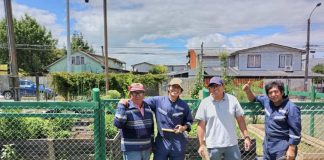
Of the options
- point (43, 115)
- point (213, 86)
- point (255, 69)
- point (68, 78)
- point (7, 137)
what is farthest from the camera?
point (255, 69)

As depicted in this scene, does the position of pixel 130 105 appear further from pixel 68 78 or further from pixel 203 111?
pixel 68 78

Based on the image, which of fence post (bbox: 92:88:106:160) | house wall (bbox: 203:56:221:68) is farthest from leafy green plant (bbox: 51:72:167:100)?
fence post (bbox: 92:88:106:160)

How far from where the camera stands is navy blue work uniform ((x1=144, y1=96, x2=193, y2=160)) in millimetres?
3426

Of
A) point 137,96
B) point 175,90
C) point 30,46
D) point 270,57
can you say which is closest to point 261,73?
point 270,57

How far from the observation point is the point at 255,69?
36094mm

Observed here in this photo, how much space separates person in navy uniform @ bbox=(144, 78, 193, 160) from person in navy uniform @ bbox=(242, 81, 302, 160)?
0.89 meters

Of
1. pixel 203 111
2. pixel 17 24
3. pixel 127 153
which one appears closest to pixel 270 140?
pixel 203 111

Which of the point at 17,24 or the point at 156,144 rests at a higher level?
the point at 17,24

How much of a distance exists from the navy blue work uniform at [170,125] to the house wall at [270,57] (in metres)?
33.6

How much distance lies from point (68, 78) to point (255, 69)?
72.0ft

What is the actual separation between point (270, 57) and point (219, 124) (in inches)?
1354

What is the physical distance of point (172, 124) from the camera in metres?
3.41

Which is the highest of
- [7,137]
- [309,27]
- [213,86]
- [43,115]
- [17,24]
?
[17,24]

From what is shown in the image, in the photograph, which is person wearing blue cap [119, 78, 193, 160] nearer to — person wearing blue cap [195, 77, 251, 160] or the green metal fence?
person wearing blue cap [195, 77, 251, 160]
